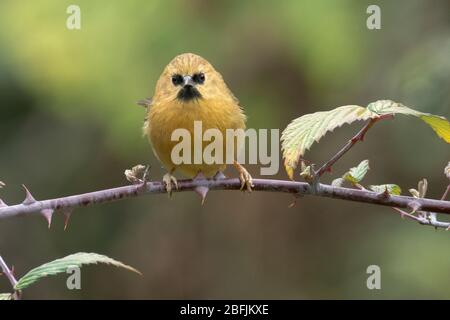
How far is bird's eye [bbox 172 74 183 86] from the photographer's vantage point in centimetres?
446

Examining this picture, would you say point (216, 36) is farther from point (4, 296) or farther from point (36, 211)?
point (4, 296)

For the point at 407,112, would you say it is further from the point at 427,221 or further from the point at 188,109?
the point at 188,109

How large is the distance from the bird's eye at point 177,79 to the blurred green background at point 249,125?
2.97 ft

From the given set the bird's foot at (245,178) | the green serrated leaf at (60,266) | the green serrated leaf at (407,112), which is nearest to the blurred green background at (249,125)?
the bird's foot at (245,178)

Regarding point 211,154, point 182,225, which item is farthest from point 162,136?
point 182,225

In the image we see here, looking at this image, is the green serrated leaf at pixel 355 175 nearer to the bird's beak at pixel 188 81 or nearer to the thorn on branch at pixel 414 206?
the thorn on branch at pixel 414 206

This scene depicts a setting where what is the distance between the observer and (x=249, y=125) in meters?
5.86

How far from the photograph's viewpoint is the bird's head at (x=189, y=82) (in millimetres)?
4387

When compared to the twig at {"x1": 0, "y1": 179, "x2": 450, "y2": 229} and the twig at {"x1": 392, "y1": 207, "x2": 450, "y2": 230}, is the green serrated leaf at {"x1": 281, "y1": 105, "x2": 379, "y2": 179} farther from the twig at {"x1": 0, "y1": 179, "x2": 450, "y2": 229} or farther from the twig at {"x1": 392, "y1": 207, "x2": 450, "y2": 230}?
the twig at {"x1": 392, "y1": 207, "x2": 450, "y2": 230}

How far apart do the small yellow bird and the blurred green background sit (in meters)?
0.87

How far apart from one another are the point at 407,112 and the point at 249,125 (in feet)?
10.9

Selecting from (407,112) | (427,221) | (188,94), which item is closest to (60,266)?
(407,112)

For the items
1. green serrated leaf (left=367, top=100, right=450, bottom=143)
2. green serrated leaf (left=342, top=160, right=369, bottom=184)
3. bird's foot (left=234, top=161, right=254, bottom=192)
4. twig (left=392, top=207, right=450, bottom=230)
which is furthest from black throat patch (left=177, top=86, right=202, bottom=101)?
green serrated leaf (left=367, top=100, right=450, bottom=143)

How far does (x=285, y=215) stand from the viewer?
7137mm
